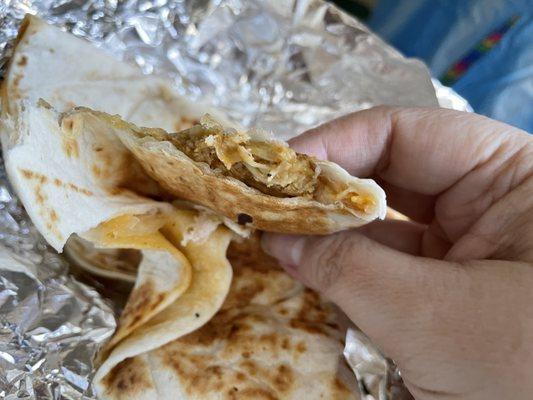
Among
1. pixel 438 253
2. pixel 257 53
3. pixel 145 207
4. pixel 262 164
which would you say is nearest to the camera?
pixel 262 164

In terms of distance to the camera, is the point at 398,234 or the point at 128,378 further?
the point at 398,234

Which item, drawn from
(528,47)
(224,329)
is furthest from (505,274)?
(528,47)

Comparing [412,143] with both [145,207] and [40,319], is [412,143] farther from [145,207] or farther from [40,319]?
[40,319]

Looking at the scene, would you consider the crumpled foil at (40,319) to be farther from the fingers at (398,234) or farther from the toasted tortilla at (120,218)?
the fingers at (398,234)

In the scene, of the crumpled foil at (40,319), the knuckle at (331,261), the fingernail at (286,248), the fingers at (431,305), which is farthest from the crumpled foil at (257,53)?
the fingers at (431,305)

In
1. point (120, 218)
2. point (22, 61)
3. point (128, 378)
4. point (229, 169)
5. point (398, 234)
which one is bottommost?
point (128, 378)

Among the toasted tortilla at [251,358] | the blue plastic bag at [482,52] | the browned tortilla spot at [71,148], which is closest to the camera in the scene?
the browned tortilla spot at [71,148]

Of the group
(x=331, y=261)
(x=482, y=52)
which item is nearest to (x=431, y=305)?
(x=331, y=261)

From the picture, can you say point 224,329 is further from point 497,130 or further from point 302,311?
point 497,130
